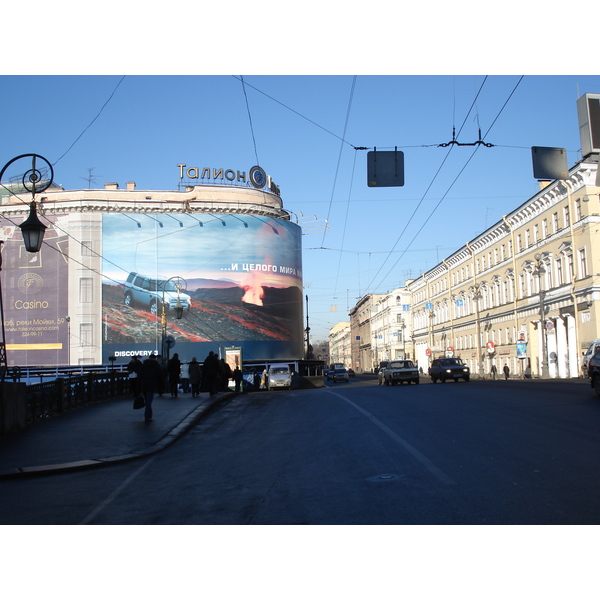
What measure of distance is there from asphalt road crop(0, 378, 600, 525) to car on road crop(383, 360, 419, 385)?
2560cm

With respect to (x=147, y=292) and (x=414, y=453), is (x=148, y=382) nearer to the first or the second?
(x=414, y=453)

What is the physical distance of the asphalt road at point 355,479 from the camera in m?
6.86

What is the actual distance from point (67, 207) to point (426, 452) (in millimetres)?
66461

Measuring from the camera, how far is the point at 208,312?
69.1 meters

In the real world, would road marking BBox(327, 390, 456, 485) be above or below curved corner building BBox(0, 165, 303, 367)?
below

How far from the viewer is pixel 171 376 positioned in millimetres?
26125

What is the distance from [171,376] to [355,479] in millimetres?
18453

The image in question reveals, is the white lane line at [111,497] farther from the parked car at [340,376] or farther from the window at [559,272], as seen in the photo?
the parked car at [340,376]

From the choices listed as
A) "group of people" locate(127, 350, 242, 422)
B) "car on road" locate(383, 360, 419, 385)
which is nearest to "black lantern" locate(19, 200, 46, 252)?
"group of people" locate(127, 350, 242, 422)

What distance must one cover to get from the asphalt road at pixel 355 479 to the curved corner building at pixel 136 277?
54.3m

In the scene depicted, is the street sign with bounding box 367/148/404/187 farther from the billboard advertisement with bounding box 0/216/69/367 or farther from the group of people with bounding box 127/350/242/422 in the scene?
the billboard advertisement with bounding box 0/216/69/367

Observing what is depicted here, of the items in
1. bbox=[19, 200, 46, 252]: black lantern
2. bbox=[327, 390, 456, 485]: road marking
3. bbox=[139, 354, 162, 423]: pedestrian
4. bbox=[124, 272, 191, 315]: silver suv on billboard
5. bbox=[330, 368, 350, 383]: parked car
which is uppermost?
bbox=[124, 272, 191, 315]: silver suv on billboard

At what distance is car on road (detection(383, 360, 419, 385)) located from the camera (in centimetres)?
4103

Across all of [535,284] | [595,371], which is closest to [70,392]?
[595,371]
